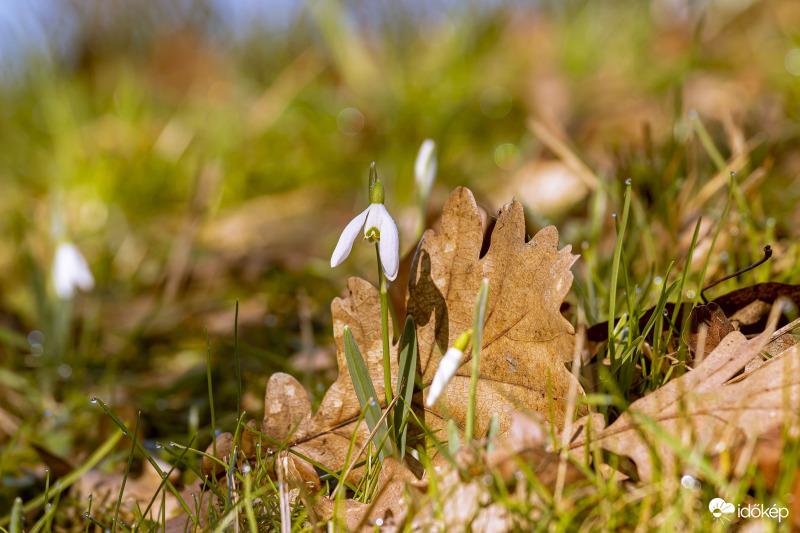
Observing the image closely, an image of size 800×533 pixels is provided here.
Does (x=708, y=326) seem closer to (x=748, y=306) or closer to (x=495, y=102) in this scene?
(x=748, y=306)

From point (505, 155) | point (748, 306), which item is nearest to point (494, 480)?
point (748, 306)

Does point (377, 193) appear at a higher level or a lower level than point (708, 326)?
higher

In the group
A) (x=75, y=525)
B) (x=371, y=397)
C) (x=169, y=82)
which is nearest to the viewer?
(x=371, y=397)

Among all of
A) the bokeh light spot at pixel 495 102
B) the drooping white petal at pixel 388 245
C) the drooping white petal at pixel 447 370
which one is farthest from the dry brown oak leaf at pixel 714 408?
the bokeh light spot at pixel 495 102

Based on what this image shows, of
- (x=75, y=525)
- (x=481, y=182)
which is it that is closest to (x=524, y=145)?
(x=481, y=182)

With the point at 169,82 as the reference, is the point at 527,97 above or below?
below

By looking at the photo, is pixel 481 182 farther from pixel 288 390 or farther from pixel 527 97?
pixel 288 390
